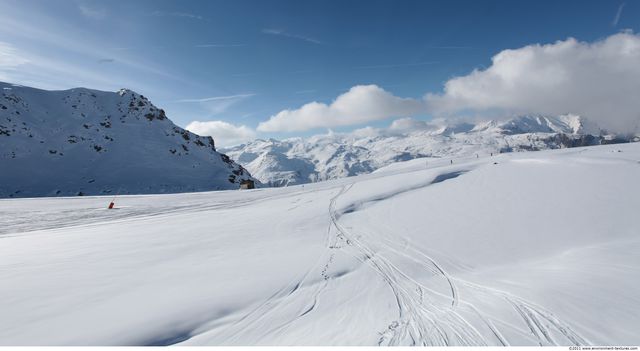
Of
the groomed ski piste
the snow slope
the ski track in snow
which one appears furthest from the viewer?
the snow slope

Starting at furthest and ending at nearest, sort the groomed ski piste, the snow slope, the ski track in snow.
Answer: the snow slope → the groomed ski piste → the ski track in snow

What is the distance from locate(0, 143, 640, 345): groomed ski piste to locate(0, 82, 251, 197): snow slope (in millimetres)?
43665

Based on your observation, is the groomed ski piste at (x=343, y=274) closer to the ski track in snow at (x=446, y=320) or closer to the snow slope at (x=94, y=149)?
the ski track in snow at (x=446, y=320)

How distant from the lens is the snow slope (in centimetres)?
5197

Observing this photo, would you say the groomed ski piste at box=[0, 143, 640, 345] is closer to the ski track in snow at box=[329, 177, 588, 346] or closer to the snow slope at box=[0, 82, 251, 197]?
the ski track in snow at box=[329, 177, 588, 346]

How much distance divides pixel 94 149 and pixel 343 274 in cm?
7543

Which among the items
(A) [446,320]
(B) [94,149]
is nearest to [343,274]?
(A) [446,320]

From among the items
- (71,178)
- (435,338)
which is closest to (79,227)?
(435,338)

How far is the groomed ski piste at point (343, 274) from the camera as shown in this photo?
235 inches

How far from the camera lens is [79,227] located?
50.2ft

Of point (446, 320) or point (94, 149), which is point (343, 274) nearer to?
point (446, 320)

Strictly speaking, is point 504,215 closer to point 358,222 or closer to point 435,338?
point 358,222

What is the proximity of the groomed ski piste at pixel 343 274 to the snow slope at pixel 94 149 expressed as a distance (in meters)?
43.7

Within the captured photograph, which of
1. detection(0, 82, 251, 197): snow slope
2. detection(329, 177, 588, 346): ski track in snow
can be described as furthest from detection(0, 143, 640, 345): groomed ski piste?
detection(0, 82, 251, 197): snow slope
